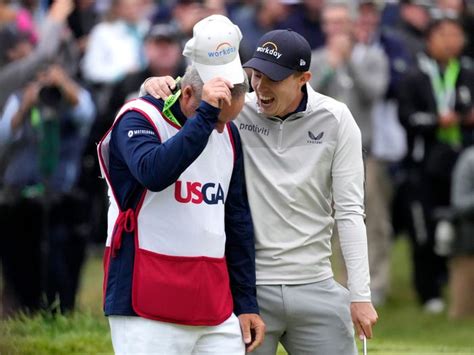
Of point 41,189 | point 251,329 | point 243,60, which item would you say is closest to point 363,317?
point 251,329

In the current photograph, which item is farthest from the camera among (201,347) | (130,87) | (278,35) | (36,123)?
(130,87)

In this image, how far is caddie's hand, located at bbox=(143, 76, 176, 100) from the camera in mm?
6207

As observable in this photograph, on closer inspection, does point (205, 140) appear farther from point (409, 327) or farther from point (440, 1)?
point (440, 1)

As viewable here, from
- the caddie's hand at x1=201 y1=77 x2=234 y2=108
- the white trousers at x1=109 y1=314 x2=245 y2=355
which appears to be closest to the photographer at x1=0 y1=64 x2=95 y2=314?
the white trousers at x1=109 y1=314 x2=245 y2=355

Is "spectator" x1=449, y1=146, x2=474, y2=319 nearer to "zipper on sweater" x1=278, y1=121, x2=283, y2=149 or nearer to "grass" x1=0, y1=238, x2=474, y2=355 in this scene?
"grass" x1=0, y1=238, x2=474, y2=355

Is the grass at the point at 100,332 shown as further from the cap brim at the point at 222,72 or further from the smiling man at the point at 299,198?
the cap brim at the point at 222,72

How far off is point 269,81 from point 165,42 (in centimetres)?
573

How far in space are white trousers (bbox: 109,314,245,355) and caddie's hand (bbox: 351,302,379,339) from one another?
2.29 ft

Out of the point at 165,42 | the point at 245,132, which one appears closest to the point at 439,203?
the point at 165,42

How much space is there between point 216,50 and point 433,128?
8.15 metres

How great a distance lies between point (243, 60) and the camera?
42.9 feet

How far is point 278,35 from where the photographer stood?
6656 millimetres

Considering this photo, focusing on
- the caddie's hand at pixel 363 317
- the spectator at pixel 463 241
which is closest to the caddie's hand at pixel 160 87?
the caddie's hand at pixel 363 317

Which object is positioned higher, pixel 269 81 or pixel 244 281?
pixel 269 81
